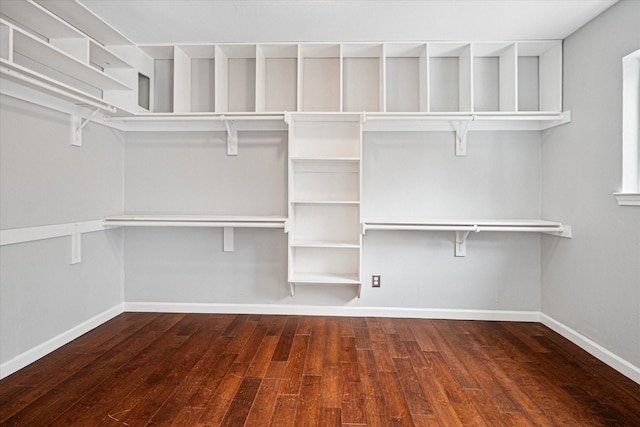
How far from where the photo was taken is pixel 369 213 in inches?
134

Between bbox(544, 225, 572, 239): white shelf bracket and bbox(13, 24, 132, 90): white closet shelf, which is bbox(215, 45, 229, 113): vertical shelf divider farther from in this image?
bbox(544, 225, 572, 239): white shelf bracket

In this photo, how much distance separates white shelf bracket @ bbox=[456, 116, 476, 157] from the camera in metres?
3.23

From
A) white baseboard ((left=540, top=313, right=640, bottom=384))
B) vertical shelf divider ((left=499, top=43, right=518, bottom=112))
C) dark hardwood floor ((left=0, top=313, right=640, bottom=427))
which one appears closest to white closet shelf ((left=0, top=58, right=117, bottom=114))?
dark hardwood floor ((left=0, top=313, right=640, bottom=427))

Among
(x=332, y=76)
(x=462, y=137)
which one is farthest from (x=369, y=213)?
(x=332, y=76)

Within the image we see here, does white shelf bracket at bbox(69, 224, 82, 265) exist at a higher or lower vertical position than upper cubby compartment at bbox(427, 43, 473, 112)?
lower

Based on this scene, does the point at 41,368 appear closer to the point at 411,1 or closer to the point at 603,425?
the point at 603,425

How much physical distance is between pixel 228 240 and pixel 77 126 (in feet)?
4.85


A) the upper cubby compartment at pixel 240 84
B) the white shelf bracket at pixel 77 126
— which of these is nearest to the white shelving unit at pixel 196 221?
the white shelf bracket at pixel 77 126

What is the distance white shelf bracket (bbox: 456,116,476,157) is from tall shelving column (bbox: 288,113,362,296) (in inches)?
35.3

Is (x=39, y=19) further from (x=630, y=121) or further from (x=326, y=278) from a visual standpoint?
(x=630, y=121)

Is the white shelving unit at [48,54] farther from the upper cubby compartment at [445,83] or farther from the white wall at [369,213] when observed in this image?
the upper cubby compartment at [445,83]

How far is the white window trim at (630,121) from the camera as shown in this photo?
7.69ft

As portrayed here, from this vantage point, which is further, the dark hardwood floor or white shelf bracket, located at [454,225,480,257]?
white shelf bracket, located at [454,225,480,257]

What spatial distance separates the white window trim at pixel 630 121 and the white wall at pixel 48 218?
3765 mm
